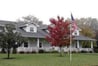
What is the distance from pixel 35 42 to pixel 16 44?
18.0 m

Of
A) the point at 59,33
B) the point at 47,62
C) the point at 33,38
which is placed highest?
the point at 59,33

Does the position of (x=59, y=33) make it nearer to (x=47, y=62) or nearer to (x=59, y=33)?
(x=59, y=33)

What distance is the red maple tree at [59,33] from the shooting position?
38.1m

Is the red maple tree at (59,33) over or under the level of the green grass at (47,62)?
over

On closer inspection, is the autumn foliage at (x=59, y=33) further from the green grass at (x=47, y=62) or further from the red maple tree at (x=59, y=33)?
the green grass at (x=47, y=62)

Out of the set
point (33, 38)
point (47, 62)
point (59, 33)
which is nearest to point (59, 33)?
point (59, 33)

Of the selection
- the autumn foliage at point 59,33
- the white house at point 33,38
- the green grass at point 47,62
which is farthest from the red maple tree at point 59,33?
the white house at point 33,38

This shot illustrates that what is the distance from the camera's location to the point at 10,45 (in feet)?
107

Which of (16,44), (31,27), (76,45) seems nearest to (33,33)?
(31,27)

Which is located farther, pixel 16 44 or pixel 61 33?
pixel 61 33

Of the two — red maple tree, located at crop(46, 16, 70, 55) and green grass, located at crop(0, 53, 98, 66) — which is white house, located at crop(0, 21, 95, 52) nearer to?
red maple tree, located at crop(46, 16, 70, 55)

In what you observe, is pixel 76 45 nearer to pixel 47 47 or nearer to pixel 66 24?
pixel 47 47

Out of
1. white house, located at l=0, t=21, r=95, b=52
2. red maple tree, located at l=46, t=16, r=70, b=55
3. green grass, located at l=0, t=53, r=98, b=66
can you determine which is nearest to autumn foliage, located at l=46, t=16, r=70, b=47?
red maple tree, located at l=46, t=16, r=70, b=55

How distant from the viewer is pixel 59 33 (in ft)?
125
